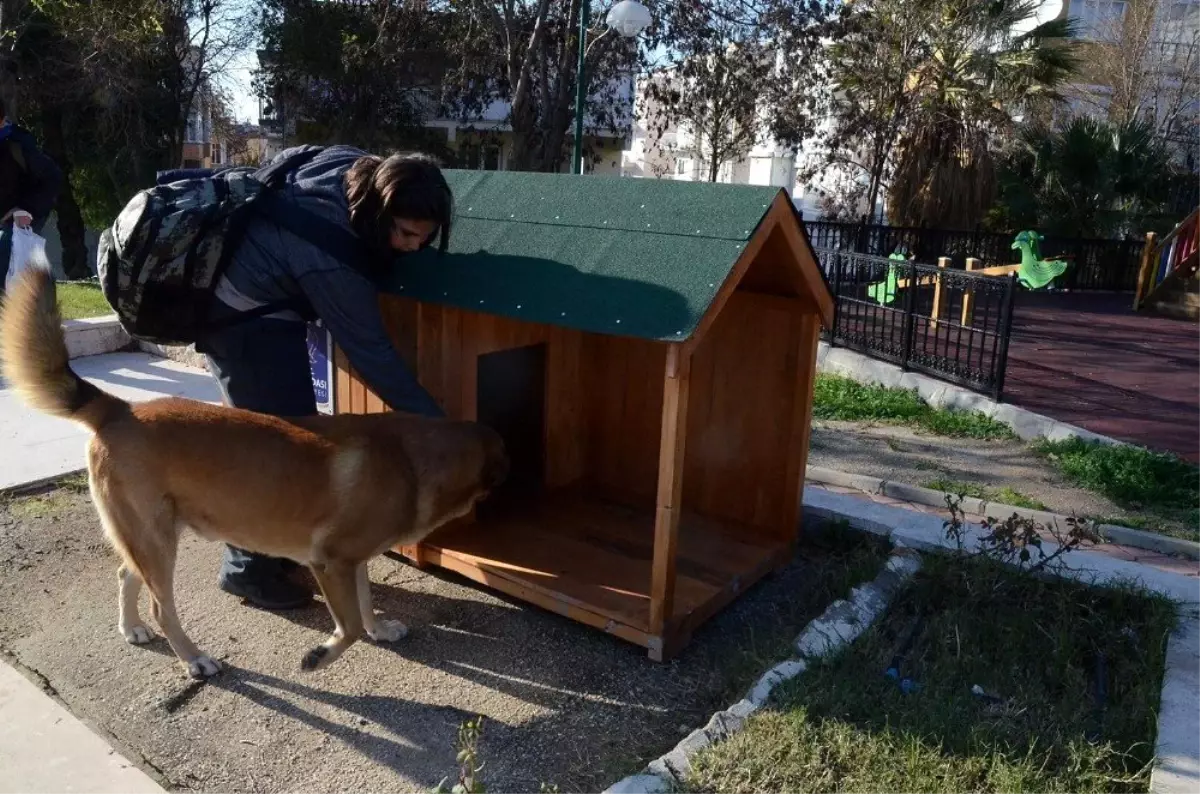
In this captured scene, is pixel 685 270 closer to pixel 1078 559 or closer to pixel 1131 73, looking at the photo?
pixel 1078 559

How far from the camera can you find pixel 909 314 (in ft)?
29.7

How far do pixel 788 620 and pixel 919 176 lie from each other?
51.0 ft

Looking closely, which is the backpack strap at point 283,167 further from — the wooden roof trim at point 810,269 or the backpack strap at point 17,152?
the backpack strap at point 17,152

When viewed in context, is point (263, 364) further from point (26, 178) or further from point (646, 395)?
point (26, 178)

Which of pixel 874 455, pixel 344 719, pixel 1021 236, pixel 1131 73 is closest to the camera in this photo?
pixel 344 719

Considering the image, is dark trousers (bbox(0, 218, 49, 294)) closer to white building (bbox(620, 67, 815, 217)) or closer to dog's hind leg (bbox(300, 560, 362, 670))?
dog's hind leg (bbox(300, 560, 362, 670))

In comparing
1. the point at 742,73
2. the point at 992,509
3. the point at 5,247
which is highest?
the point at 742,73

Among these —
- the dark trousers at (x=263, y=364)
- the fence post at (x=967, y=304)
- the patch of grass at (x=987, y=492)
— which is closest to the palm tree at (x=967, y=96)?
the fence post at (x=967, y=304)

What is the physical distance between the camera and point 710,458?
507 centimetres

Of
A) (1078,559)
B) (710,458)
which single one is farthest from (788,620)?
(1078,559)

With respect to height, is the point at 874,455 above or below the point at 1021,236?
below

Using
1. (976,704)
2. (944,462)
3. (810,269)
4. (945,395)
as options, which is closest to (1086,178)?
(945,395)

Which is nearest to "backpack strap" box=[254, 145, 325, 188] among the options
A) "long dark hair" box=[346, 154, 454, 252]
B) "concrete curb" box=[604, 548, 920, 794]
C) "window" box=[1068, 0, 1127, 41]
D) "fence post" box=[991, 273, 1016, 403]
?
"long dark hair" box=[346, 154, 454, 252]

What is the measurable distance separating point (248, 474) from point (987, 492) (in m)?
4.80
